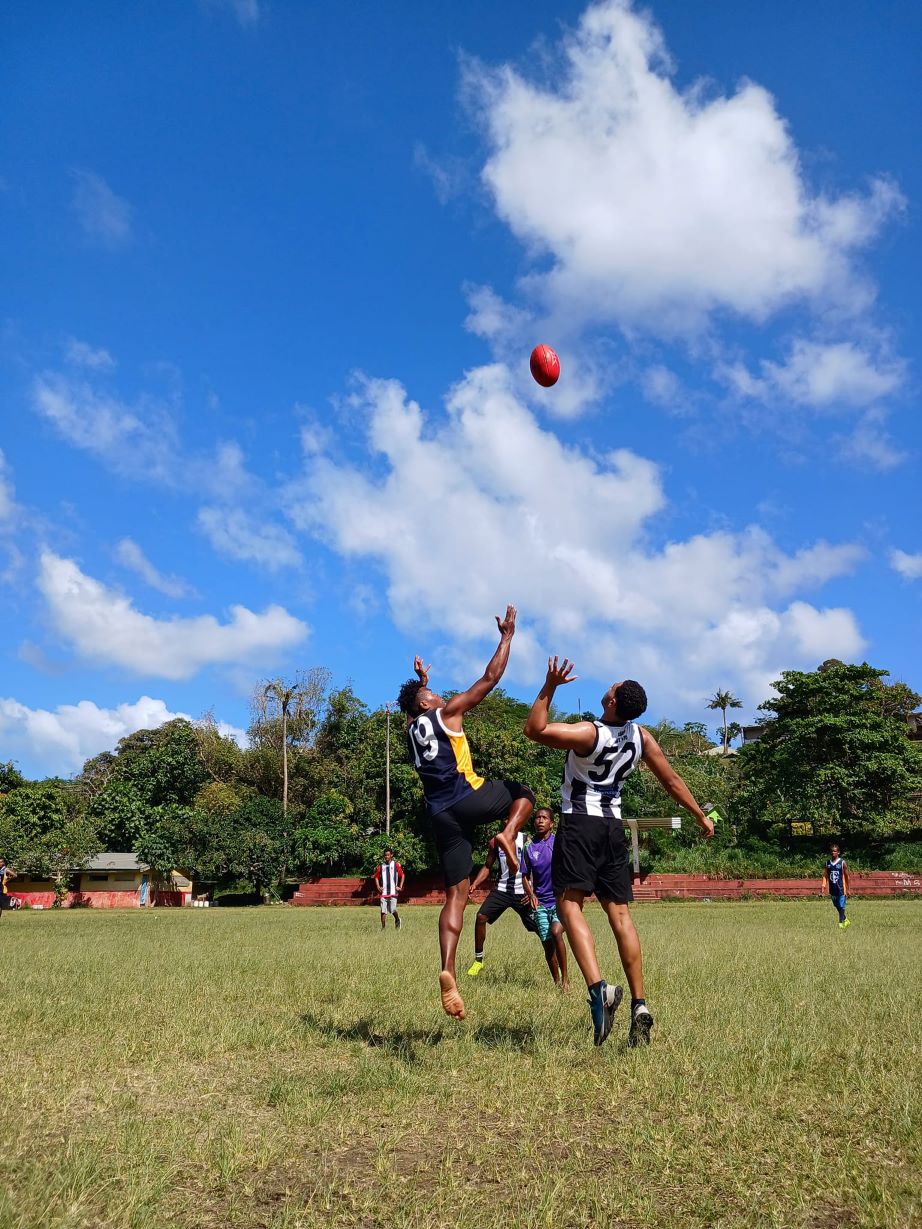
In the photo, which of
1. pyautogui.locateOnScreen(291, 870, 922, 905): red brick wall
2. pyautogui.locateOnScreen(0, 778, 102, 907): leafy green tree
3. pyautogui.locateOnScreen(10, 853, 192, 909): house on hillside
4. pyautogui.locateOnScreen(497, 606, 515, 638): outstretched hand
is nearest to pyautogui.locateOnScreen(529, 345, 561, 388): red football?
pyautogui.locateOnScreen(497, 606, 515, 638): outstretched hand

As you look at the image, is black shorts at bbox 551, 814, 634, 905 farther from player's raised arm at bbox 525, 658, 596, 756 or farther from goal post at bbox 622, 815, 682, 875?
goal post at bbox 622, 815, 682, 875

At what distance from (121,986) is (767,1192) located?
7342 millimetres

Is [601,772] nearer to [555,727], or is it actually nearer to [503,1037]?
[555,727]

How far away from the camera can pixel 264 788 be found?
203 feet

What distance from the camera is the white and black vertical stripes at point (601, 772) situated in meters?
6.27

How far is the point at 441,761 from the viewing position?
646cm

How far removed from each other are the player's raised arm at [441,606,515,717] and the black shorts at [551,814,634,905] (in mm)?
1069

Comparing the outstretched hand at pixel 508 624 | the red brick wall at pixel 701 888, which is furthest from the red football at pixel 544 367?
the red brick wall at pixel 701 888

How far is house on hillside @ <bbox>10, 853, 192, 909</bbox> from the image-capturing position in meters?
55.3

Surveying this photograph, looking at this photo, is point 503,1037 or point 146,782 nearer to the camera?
point 503,1037

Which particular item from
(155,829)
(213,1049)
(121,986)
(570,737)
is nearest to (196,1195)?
(213,1049)

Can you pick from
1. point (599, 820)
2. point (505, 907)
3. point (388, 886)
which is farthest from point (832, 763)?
point (599, 820)

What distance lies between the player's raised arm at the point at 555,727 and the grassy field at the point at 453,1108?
193 cm

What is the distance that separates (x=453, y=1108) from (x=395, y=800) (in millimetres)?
47370
